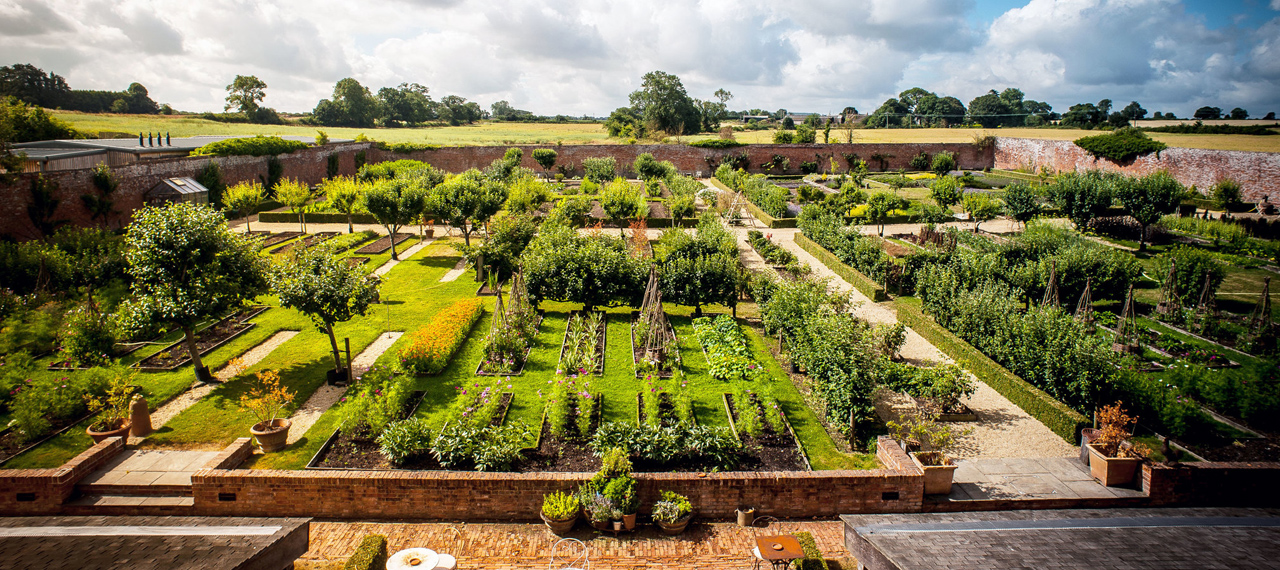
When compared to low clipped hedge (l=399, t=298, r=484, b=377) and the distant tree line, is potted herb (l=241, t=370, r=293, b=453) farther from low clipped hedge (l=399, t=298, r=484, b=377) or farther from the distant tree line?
the distant tree line

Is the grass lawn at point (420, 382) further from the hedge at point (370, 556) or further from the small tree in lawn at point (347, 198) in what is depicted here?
the small tree in lawn at point (347, 198)

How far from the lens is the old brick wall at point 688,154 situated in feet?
164

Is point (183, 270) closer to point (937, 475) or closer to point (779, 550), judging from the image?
point (779, 550)

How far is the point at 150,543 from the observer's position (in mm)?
6215

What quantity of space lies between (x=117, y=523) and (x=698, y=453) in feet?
23.8

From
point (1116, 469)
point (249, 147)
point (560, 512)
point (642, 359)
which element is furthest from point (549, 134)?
point (1116, 469)

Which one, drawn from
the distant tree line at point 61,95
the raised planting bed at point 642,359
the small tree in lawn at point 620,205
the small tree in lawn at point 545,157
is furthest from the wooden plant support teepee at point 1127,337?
the distant tree line at point 61,95

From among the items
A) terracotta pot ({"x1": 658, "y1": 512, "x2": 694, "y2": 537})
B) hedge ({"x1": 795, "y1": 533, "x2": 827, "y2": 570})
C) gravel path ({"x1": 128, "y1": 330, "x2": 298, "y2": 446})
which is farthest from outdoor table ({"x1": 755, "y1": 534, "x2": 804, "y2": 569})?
gravel path ({"x1": 128, "y1": 330, "x2": 298, "y2": 446})

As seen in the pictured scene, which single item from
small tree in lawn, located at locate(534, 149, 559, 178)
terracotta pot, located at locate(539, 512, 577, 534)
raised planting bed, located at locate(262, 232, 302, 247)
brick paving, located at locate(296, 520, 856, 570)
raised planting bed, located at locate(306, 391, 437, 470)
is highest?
small tree in lawn, located at locate(534, 149, 559, 178)

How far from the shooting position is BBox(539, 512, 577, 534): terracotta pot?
841cm

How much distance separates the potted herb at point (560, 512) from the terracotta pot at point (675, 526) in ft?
3.82

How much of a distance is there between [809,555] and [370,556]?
511cm

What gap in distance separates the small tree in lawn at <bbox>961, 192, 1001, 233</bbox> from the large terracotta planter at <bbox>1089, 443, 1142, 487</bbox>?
2129 centimetres

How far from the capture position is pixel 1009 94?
10631 cm
